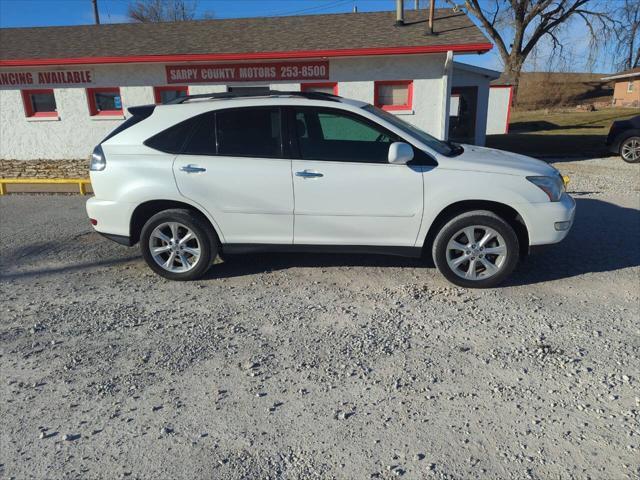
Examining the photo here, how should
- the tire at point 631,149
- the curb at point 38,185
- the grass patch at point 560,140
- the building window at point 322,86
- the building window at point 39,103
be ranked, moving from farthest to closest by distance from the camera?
the grass patch at point 560,140 < the building window at point 39,103 < the tire at point 631,149 < the building window at point 322,86 < the curb at point 38,185

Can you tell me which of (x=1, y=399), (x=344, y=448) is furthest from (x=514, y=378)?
(x=1, y=399)

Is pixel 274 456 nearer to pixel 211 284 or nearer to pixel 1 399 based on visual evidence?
pixel 1 399

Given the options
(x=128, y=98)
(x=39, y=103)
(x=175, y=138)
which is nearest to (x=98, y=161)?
(x=175, y=138)

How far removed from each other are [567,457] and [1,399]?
10.8 feet

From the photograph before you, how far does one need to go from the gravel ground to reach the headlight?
865 millimetres

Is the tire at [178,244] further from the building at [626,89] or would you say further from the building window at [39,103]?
the building at [626,89]

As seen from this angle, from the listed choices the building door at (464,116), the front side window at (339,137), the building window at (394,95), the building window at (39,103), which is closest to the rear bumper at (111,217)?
the front side window at (339,137)

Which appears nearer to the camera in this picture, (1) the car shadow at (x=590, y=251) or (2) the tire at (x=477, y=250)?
(2) the tire at (x=477, y=250)

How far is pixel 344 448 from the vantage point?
2.40 m

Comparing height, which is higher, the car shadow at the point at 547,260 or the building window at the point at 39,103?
the building window at the point at 39,103

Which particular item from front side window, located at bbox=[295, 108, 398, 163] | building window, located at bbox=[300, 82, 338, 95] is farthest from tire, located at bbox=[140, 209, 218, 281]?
building window, located at bbox=[300, 82, 338, 95]

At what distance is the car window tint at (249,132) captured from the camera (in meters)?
4.33

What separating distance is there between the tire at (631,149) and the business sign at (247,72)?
786 cm

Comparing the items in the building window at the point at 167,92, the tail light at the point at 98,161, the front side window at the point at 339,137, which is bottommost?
the tail light at the point at 98,161
